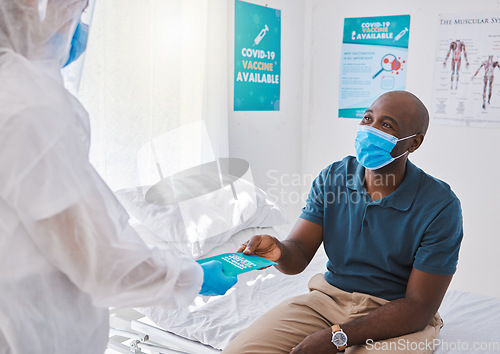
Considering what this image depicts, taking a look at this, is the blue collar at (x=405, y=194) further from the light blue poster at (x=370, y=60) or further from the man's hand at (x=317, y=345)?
the light blue poster at (x=370, y=60)

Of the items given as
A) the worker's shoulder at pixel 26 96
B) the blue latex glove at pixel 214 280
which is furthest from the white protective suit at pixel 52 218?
the blue latex glove at pixel 214 280

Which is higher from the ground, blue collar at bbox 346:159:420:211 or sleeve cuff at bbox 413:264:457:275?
blue collar at bbox 346:159:420:211

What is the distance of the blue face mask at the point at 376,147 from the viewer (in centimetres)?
154

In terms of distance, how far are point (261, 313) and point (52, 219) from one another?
3.95 ft

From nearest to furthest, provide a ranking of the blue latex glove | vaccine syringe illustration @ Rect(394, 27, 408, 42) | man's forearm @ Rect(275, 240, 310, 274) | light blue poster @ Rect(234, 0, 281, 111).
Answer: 1. the blue latex glove
2. man's forearm @ Rect(275, 240, 310, 274)
3. light blue poster @ Rect(234, 0, 281, 111)
4. vaccine syringe illustration @ Rect(394, 27, 408, 42)

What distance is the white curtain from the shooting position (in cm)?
212

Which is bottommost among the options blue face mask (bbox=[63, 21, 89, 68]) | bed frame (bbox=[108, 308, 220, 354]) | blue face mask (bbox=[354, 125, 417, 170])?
bed frame (bbox=[108, 308, 220, 354])

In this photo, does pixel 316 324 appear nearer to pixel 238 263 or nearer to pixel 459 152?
pixel 238 263

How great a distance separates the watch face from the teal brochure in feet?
0.93

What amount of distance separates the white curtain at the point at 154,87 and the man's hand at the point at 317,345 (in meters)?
1.25

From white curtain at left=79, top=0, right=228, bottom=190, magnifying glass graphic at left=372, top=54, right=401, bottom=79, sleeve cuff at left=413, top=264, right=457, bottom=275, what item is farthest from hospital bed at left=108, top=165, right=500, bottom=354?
magnifying glass graphic at left=372, top=54, right=401, bottom=79

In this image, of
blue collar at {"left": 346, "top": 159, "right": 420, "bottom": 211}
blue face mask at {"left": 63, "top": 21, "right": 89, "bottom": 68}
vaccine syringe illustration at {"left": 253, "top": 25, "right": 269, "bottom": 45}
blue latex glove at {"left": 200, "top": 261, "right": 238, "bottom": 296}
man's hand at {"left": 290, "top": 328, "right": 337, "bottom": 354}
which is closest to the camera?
blue face mask at {"left": 63, "top": 21, "right": 89, "bottom": 68}

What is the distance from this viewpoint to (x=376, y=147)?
5.10ft

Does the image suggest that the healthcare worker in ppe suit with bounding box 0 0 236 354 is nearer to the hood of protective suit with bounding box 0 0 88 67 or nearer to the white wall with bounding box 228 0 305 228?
the hood of protective suit with bounding box 0 0 88 67
